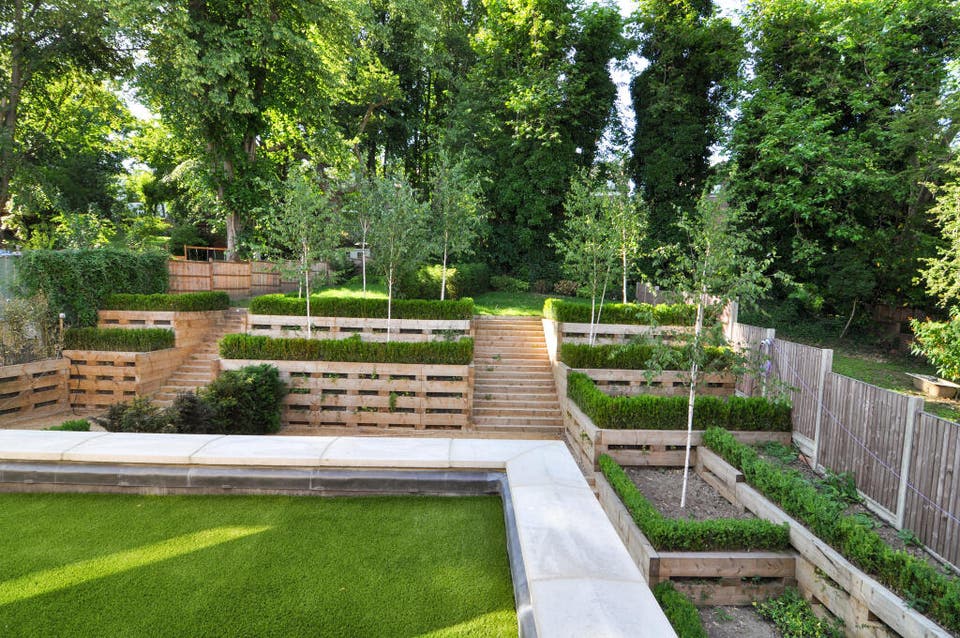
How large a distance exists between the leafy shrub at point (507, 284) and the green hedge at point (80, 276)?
46.4 ft

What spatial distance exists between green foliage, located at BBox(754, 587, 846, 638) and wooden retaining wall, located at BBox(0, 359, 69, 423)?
49.1ft

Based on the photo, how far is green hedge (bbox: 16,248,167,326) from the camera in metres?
11.7

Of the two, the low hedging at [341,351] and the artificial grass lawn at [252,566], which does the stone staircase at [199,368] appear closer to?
the low hedging at [341,351]

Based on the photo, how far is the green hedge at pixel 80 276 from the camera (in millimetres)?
11656

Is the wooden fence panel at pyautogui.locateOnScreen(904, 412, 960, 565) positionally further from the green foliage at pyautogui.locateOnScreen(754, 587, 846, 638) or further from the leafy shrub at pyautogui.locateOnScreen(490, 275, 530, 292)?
the leafy shrub at pyautogui.locateOnScreen(490, 275, 530, 292)

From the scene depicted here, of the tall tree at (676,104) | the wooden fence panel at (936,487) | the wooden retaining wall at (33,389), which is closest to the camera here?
the wooden fence panel at (936,487)

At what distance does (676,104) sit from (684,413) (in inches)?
761

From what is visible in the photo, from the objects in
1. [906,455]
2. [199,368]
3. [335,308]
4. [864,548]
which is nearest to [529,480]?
[864,548]

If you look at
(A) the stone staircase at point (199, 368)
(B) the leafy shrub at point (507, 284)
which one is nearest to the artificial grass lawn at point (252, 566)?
(A) the stone staircase at point (199, 368)

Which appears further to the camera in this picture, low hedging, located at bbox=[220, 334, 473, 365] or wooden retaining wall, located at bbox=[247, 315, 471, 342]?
wooden retaining wall, located at bbox=[247, 315, 471, 342]

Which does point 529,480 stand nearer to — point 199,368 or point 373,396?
point 373,396

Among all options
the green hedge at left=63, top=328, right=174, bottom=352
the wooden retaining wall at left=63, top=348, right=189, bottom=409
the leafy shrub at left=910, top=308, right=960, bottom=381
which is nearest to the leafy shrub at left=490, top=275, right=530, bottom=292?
the green hedge at left=63, top=328, right=174, bottom=352

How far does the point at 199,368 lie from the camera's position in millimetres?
12836

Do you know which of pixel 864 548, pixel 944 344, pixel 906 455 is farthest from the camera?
pixel 944 344
